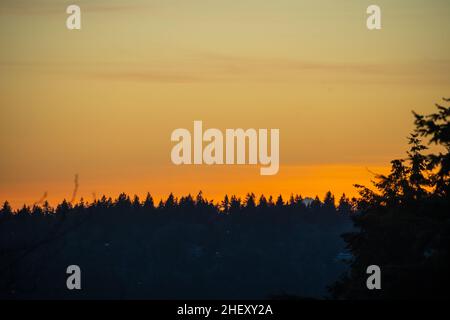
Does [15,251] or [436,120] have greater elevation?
[436,120]

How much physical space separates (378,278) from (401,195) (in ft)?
52.8

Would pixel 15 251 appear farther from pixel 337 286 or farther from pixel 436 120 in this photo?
pixel 337 286

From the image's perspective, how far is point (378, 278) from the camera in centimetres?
2591

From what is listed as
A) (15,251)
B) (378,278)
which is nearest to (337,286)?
(378,278)
